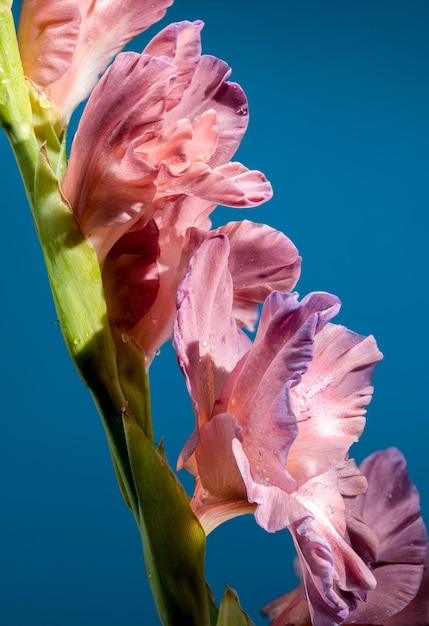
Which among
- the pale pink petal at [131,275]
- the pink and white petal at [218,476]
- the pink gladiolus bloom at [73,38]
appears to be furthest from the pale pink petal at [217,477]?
the pink gladiolus bloom at [73,38]

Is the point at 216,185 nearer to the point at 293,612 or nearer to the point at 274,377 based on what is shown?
the point at 274,377

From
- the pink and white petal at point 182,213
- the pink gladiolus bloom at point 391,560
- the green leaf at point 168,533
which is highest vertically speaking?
the pink and white petal at point 182,213

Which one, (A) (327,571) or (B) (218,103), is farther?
(B) (218,103)

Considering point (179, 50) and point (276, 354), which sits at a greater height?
point (179, 50)

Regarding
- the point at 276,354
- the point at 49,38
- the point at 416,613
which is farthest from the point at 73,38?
the point at 416,613

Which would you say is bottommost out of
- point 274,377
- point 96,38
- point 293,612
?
point 293,612

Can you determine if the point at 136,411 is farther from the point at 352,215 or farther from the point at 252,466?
the point at 352,215

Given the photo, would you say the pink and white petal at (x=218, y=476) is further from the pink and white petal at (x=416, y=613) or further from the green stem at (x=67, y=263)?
the pink and white petal at (x=416, y=613)
